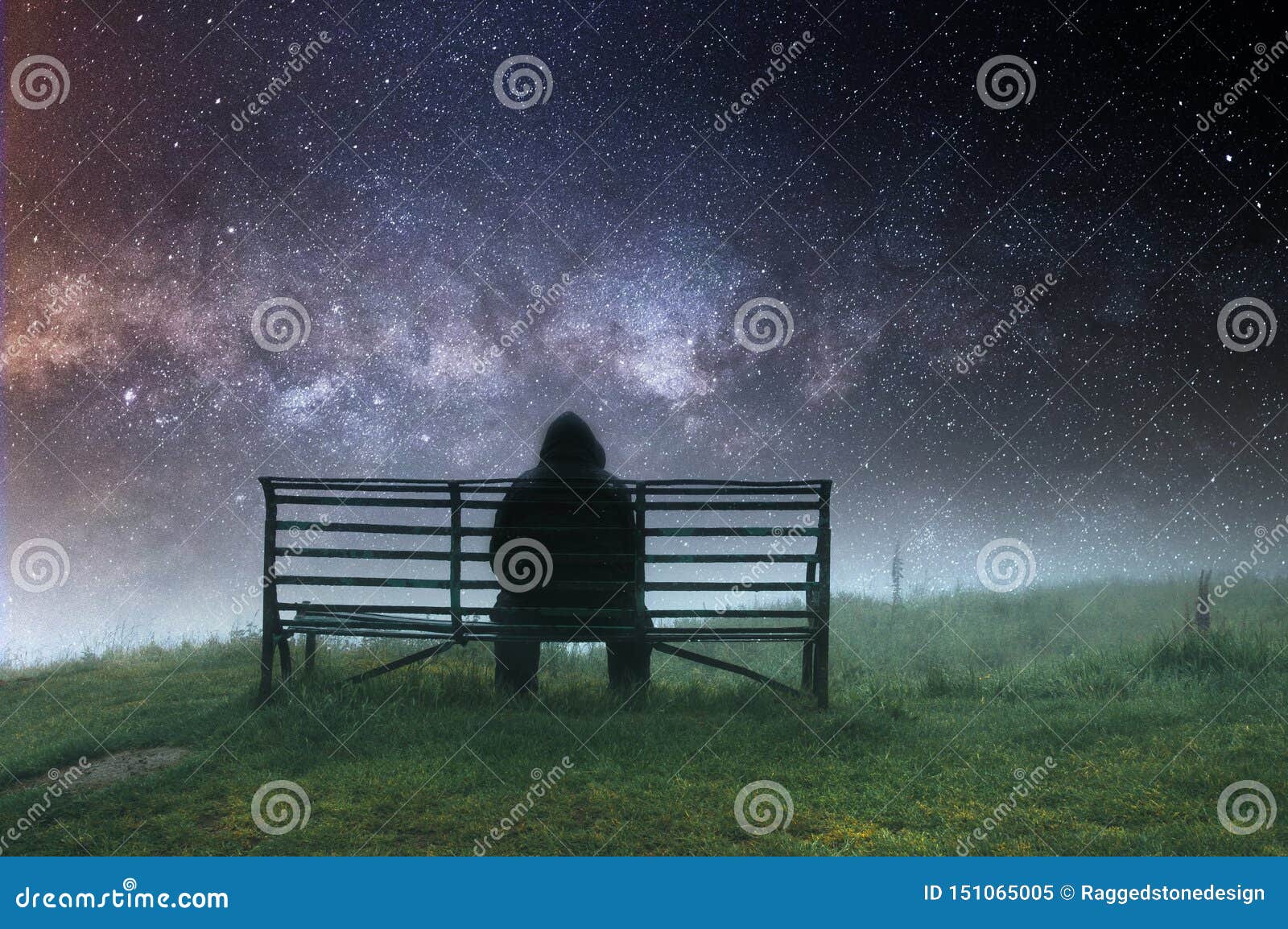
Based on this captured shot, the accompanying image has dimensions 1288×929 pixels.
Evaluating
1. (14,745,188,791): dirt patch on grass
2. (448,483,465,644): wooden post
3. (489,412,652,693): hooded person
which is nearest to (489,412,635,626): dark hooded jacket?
(489,412,652,693): hooded person

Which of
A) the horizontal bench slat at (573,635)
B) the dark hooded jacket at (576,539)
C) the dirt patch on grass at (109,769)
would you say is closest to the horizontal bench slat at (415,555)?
the dark hooded jacket at (576,539)

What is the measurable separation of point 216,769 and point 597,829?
11.1 feet

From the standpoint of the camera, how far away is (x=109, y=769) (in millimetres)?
7316

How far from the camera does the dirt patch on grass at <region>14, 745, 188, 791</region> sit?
6.97 meters

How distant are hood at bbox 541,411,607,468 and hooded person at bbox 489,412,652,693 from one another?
545 mm

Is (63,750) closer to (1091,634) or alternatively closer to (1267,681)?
(1267,681)

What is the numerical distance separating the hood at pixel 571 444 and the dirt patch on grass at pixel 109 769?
4575mm

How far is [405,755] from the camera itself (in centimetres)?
721

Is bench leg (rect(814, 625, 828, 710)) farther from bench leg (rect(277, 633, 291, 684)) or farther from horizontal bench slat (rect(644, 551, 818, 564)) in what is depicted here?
bench leg (rect(277, 633, 291, 684))

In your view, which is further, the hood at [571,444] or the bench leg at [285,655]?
the hood at [571,444]

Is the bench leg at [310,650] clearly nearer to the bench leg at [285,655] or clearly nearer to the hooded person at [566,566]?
the bench leg at [285,655]

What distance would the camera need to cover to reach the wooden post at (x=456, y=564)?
889 centimetres
